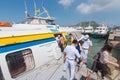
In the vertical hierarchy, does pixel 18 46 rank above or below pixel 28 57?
above

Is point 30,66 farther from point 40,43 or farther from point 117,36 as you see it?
point 117,36

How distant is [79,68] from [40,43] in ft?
6.97

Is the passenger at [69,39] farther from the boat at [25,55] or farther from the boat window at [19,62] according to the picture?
the boat window at [19,62]

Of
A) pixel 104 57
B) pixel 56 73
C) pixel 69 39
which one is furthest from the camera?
pixel 69 39

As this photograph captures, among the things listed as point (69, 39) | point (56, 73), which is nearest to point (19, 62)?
point (56, 73)

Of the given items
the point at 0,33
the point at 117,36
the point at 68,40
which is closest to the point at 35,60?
the point at 0,33

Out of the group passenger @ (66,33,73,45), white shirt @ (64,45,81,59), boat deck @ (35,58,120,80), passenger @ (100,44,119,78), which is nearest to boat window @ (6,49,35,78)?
boat deck @ (35,58,120,80)

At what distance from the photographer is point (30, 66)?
437 cm

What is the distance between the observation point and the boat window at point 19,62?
12.0ft

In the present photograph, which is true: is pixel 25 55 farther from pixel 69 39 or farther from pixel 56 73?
pixel 69 39

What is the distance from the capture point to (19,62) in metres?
3.95

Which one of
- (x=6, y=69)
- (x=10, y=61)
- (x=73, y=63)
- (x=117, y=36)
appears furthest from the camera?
(x=117, y=36)

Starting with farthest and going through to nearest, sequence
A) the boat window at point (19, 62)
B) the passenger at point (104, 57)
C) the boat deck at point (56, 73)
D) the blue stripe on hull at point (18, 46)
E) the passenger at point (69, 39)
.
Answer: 1. the passenger at point (69, 39)
2. the boat deck at point (56, 73)
3. the passenger at point (104, 57)
4. the boat window at point (19, 62)
5. the blue stripe on hull at point (18, 46)

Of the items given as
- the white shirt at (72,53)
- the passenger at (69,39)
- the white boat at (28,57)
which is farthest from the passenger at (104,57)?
the passenger at (69,39)
